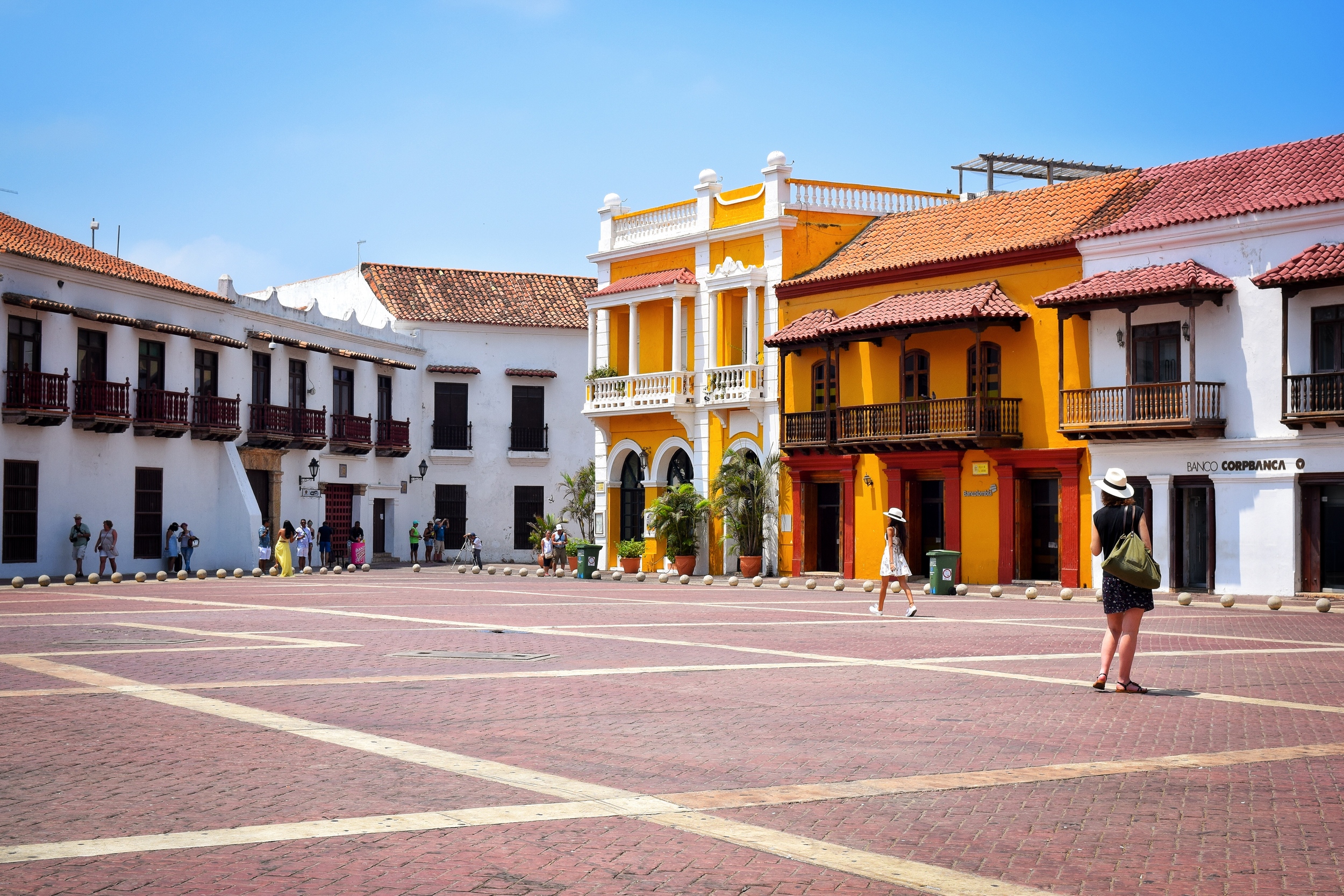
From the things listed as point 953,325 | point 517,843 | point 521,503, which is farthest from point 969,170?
point 517,843

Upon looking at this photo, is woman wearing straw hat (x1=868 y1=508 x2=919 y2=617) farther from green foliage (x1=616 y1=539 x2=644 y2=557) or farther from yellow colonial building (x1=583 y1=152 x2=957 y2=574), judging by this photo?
green foliage (x1=616 y1=539 x2=644 y2=557)

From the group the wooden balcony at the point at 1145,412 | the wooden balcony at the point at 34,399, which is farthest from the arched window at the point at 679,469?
the wooden balcony at the point at 34,399

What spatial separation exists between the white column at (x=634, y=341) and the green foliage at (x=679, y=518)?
449 centimetres

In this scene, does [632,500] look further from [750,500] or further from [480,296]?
[480,296]

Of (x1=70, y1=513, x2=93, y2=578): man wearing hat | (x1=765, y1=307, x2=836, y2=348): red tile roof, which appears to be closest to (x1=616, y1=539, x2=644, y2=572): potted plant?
(x1=765, y1=307, x2=836, y2=348): red tile roof

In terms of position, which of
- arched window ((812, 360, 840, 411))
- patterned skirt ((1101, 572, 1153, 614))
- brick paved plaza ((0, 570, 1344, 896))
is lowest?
brick paved plaza ((0, 570, 1344, 896))

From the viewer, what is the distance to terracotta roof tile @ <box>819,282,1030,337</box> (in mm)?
32906

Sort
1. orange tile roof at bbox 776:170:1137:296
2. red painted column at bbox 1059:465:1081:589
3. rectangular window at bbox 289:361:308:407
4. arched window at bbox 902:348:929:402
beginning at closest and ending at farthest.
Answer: red painted column at bbox 1059:465:1081:589 → orange tile roof at bbox 776:170:1137:296 → arched window at bbox 902:348:929:402 → rectangular window at bbox 289:361:308:407

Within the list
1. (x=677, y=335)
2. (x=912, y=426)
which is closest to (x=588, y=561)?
(x=677, y=335)

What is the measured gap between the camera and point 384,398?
1998 inches

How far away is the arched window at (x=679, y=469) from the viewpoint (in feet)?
140

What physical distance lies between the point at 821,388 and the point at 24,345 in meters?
19.6

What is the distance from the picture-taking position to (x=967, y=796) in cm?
759

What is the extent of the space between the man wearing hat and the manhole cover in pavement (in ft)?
79.3
